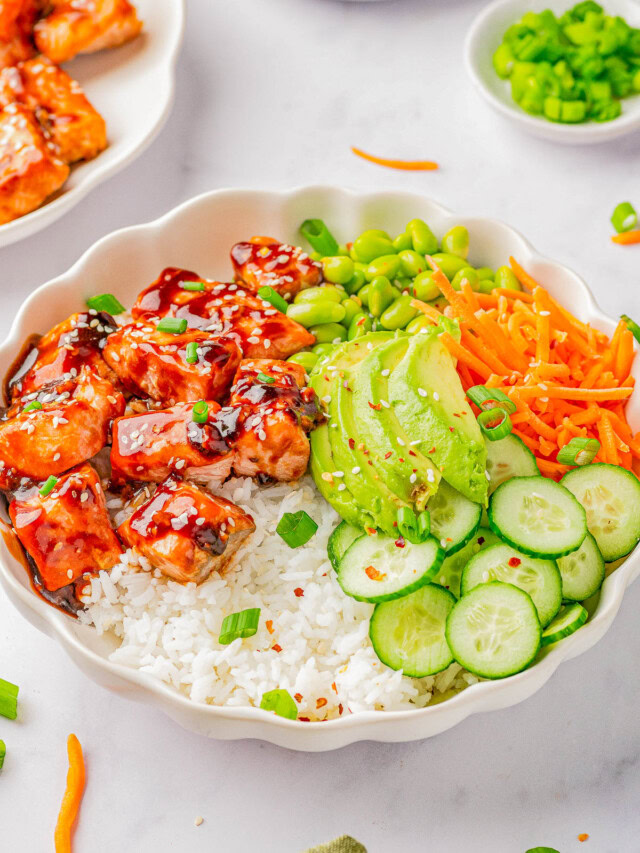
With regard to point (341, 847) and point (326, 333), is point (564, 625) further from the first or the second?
point (326, 333)

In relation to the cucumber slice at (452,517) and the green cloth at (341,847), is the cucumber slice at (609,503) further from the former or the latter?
the green cloth at (341,847)

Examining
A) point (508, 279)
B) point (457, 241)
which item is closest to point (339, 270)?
point (457, 241)

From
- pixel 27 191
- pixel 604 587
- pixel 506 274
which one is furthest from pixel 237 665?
pixel 27 191

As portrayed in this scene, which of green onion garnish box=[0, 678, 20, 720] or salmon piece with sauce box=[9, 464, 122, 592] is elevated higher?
salmon piece with sauce box=[9, 464, 122, 592]

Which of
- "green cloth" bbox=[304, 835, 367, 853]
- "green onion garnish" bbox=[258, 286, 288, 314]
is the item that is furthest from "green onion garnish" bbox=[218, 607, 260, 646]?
"green onion garnish" bbox=[258, 286, 288, 314]

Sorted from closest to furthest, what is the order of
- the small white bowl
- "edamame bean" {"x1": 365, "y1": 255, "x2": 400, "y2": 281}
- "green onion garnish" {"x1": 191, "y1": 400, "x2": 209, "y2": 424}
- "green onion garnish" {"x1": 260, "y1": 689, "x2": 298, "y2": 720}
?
"green onion garnish" {"x1": 260, "y1": 689, "x2": 298, "y2": 720} < "green onion garnish" {"x1": 191, "y1": 400, "x2": 209, "y2": 424} < "edamame bean" {"x1": 365, "y1": 255, "x2": 400, "y2": 281} < the small white bowl

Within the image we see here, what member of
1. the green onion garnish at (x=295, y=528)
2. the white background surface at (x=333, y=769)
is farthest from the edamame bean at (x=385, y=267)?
the green onion garnish at (x=295, y=528)

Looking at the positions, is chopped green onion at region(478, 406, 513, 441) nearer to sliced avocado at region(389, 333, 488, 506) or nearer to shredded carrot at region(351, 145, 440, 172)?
sliced avocado at region(389, 333, 488, 506)
